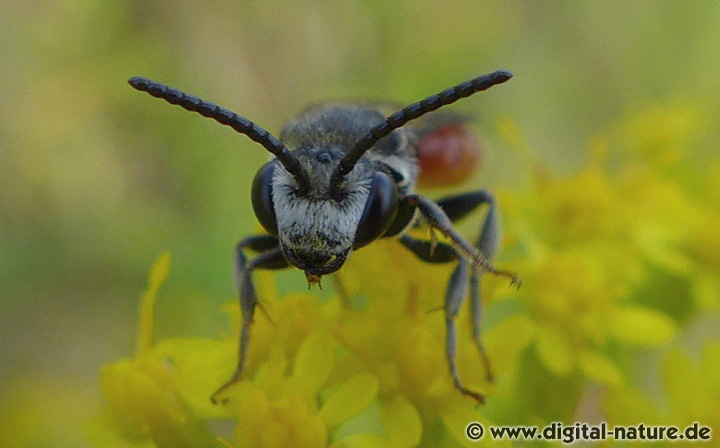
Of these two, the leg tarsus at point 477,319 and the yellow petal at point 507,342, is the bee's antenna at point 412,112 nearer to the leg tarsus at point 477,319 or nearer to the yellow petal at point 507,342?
the leg tarsus at point 477,319

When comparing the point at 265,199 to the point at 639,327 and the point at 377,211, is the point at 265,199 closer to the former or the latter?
the point at 377,211

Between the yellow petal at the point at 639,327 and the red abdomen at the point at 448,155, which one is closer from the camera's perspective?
the yellow petal at the point at 639,327

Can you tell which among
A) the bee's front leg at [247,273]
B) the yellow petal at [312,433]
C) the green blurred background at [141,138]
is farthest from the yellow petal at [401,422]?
the green blurred background at [141,138]

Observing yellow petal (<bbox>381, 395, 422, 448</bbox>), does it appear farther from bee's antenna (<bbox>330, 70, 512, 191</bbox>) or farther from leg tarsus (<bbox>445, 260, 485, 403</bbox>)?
bee's antenna (<bbox>330, 70, 512, 191</bbox>)

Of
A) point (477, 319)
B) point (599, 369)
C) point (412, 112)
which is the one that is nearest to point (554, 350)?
point (599, 369)

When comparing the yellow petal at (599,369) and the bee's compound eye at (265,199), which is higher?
the bee's compound eye at (265,199)

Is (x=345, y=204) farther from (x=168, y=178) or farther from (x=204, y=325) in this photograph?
(x=168, y=178)
